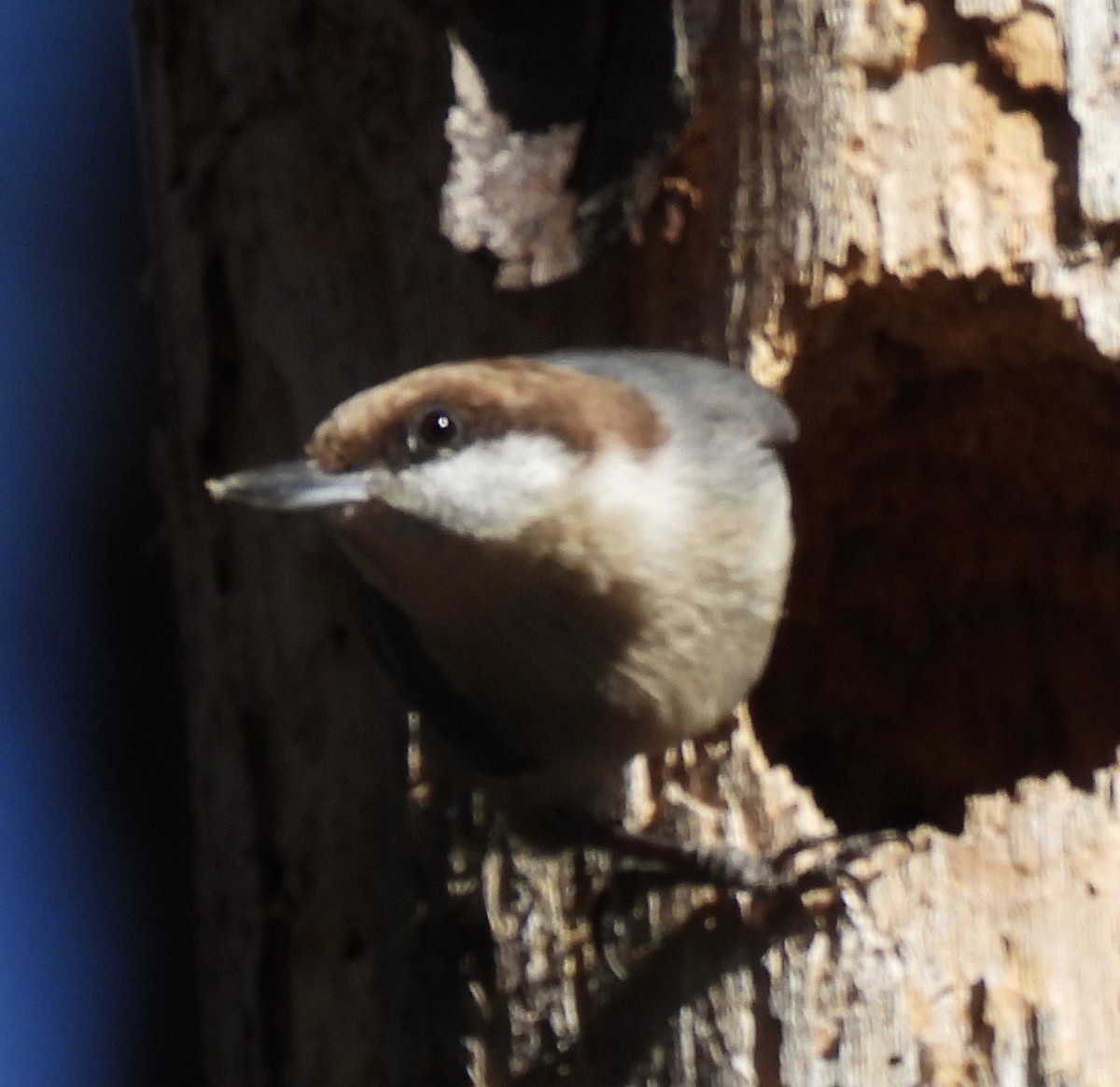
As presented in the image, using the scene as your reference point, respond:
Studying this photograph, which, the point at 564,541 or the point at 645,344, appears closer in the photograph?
the point at 564,541

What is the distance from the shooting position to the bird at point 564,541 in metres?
1.72

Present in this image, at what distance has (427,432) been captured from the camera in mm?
1712

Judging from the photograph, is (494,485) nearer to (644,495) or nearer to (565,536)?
(565,536)

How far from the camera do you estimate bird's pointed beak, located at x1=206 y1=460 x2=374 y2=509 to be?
66.2 inches

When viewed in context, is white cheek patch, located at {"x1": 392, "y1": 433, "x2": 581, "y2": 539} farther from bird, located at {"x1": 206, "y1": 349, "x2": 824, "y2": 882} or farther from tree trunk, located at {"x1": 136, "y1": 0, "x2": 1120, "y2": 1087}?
tree trunk, located at {"x1": 136, "y1": 0, "x2": 1120, "y2": 1087}

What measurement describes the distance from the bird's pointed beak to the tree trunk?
13.5 inches

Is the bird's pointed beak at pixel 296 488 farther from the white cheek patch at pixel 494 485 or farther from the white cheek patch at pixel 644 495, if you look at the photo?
the white cheek patch at pixel 644 495

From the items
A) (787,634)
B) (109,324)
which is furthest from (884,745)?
(109,324)

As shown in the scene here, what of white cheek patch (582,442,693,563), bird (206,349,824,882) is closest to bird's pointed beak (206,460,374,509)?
bird (206,349,824,882)

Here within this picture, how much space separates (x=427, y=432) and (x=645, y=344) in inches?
16.6

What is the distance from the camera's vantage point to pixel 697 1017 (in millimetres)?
1802

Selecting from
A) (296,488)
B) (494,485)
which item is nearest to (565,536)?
(494,485)

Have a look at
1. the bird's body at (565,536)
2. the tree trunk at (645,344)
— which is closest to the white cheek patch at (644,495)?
the bird's body at (565,536)

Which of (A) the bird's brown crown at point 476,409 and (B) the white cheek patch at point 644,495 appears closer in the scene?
(A) the bird's brown crown at point 476,409
